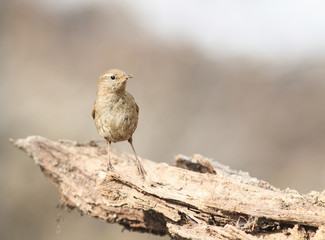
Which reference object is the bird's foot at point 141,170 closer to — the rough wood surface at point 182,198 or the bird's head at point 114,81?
the rough wood surface at point 182,198

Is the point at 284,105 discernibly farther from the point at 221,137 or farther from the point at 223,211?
the point at 223,211

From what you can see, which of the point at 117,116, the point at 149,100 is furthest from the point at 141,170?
the point at 149,100

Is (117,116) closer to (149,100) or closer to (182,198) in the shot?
(182,198)

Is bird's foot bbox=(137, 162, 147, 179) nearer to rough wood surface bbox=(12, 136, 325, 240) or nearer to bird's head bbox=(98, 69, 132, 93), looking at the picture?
rough wood surface bbox=(12, 136, 325, 240)

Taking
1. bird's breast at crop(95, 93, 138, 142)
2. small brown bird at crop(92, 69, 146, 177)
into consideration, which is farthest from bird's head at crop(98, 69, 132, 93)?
bird's breast at crop(95, 93, 138, 142)

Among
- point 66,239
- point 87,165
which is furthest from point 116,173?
point 66,239

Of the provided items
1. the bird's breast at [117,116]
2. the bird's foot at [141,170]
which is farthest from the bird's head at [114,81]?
the bird's foot at [141,170]
